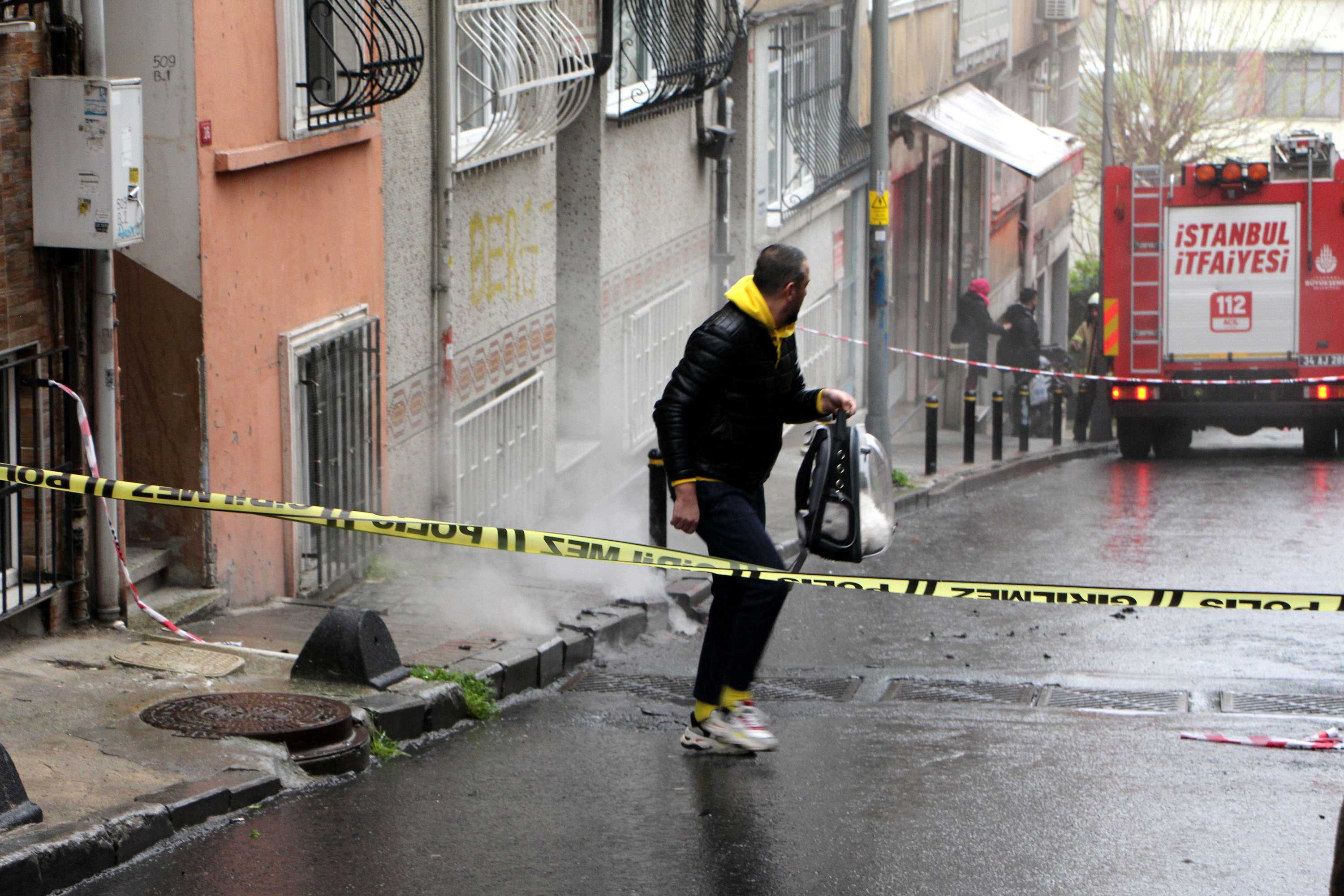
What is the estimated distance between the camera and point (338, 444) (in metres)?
8.83

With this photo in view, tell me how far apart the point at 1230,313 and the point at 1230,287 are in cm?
27

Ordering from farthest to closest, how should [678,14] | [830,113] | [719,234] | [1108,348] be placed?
[830,113] < [1108,348] < [719,234] < [678,14]

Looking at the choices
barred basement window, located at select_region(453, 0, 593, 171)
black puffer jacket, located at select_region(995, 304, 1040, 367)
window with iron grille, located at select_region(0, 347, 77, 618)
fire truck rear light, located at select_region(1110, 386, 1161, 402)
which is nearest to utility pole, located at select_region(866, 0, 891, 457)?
barred basement window, located at select_region(453, 0, 593, 171)

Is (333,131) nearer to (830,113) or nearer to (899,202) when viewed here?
(830,113)

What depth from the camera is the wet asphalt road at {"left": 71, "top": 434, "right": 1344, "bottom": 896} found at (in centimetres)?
455

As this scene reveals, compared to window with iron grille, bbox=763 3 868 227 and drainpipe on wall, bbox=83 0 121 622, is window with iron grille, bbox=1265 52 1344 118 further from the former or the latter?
drainpipe on wall, bbox=83 0 121 622

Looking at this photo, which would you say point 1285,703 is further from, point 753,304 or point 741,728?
point 753,304

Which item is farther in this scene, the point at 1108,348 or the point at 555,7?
the point at 1108,348

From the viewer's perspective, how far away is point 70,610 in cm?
696

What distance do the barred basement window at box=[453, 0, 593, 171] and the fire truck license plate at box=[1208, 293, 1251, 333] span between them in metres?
9.18

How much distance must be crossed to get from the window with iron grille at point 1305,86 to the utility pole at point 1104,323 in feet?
69.8

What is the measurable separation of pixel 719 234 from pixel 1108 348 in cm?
485

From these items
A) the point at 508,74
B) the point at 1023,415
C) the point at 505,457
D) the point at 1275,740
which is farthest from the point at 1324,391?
the point at 1275,740

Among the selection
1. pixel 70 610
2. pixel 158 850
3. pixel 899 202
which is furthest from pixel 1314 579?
pixel 899 202
